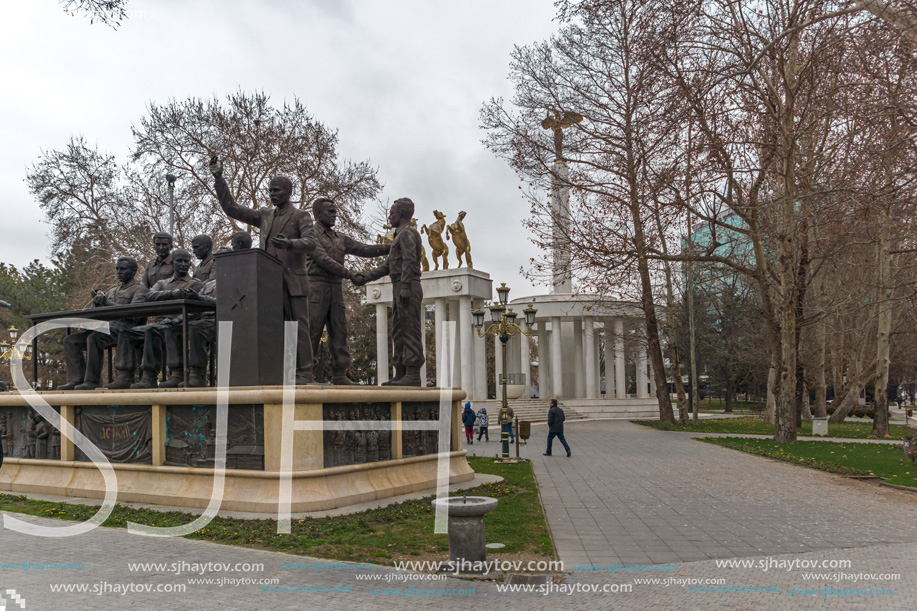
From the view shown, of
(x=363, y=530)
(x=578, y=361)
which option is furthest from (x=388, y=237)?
(x=578, y=361)

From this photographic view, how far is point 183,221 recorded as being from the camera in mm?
30906

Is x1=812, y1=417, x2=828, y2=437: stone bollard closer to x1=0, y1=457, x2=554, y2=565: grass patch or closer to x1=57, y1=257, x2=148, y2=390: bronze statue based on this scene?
x1=0, y1=457, x2=554, y2=565: grass patch

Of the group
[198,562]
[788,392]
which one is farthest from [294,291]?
[788,392]

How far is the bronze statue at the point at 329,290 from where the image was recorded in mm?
11039

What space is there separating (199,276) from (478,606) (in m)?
8.52

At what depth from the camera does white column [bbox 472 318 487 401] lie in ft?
129

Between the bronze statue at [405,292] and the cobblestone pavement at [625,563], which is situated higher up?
the bronze statue at [405,292]

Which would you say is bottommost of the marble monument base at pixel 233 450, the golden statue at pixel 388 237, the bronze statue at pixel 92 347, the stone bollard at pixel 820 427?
the stone bollard at pixel 820 427

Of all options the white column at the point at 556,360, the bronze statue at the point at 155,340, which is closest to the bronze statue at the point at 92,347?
the bronze statue at the point at 155,340

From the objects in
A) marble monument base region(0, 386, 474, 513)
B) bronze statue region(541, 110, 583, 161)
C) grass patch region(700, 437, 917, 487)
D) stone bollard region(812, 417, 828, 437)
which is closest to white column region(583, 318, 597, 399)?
stone bollard region(812, 417, 828, 437)

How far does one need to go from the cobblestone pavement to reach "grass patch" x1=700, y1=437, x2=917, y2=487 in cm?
320

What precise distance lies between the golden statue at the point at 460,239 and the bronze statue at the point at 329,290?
91.0ft

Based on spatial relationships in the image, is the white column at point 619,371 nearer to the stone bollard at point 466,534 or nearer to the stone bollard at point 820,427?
the stone bollard at point 820,427

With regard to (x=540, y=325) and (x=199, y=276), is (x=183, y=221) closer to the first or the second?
(x=199, y=276)
